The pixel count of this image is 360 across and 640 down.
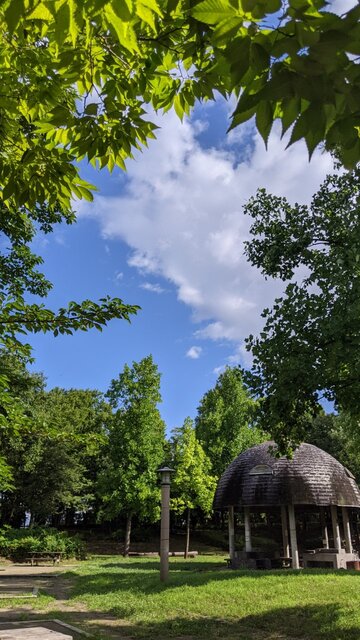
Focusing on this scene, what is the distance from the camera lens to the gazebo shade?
23.4 meters

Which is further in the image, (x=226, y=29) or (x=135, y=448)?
(x=135, y=448)

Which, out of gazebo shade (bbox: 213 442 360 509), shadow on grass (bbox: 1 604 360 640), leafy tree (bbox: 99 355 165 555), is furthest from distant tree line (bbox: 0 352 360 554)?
shadow on grass (bbox: 1 604 360 640)

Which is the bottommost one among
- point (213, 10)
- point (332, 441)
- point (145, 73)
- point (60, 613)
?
point (60, 613)

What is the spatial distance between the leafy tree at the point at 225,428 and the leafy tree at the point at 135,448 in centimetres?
986

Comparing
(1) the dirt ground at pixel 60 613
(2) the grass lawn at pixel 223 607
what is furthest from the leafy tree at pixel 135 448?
(2) the grass lawn at pixel 223 607

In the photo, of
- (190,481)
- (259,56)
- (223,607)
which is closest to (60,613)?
(223,607)

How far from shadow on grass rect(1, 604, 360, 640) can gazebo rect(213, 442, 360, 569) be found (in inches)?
452

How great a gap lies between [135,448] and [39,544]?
8944 mm

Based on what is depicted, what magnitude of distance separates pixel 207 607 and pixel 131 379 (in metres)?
25.6

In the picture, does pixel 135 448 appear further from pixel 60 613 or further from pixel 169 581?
pixel 60 613

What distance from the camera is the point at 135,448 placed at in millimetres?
36156

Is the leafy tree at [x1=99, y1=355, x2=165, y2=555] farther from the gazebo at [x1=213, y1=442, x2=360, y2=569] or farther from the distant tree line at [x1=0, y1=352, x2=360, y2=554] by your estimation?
the gazebo at [x1=213, y1=442, x2=360, y2=569]

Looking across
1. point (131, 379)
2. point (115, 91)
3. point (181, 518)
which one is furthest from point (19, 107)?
point (181, 518)

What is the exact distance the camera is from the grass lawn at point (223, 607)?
1043 centimetres
